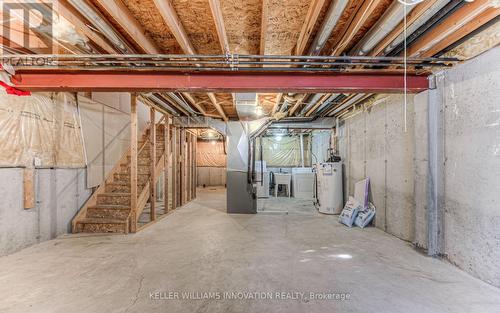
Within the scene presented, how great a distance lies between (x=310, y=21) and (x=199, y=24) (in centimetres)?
100

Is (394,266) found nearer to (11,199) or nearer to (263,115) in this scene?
(263,115)

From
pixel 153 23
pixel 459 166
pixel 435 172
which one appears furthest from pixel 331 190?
pixel 153 23

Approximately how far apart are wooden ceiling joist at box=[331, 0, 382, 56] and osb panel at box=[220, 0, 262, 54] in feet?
2.61

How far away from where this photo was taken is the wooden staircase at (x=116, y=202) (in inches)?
150

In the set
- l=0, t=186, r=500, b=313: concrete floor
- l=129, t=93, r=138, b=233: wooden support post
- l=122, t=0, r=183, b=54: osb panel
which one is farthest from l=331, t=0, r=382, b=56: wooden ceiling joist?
l=129, t=93, r=138, b=233: wooden support post

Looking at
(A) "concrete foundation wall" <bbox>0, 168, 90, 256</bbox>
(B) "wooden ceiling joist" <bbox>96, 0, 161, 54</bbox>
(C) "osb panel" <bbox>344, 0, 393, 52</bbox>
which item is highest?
(C) "osb panel" <bbox>344, 0, 393, 52</bbox>

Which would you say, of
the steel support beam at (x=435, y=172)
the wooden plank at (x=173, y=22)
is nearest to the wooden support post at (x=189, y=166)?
the wooden plank at (x=173, y=22)

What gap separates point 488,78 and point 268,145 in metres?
7.50

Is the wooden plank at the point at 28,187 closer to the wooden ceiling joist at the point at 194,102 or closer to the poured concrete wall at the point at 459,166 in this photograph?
the wooden ceiling joist at the point at 194,102

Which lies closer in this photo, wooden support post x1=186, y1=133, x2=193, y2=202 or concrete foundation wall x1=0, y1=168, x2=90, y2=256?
concrete foundation wall x1=0, y1=168, x2=90, y2=256

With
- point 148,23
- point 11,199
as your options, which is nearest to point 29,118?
point 11,199

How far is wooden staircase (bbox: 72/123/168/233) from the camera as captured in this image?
3.80 meters

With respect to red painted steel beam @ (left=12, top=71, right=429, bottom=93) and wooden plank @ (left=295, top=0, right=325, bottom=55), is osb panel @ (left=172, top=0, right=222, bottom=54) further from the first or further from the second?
wooden plank @ (left=295, top=0, right=325, bottom=55)

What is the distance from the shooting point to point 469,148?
2371 mm
